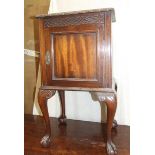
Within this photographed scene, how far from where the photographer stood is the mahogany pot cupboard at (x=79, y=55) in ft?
3.29

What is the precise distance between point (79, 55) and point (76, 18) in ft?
0.67

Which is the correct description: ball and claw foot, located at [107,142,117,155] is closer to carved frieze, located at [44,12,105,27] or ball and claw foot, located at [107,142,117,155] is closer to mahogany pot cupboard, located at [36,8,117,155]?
mahogany pot cupboard, located at [36,8,117,155]

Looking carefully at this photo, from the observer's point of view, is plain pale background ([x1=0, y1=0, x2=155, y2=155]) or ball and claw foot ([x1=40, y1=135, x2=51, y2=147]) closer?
plain pale background ([x1=0, y1=0, x2=155, y2=155])

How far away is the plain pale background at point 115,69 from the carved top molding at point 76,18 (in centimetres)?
46

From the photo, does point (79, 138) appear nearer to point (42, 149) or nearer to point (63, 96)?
point (42, 149)

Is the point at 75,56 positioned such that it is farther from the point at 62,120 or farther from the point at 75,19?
the point at 62,120

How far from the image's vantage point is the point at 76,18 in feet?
3.42

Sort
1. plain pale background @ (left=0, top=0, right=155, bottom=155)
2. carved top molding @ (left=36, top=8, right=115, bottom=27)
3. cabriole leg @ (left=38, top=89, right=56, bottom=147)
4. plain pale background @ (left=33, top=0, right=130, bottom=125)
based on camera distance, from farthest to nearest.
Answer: plain pale background @ (left=33, top=0, right=130, bottom=125)
cabriole leg @ (left=38, top=89, right=56, bottom=147)
carved top molding @ (left=36, top=8, right=115, bottom=27)
plain pale background @ (left=0, top=0, right=155, bottom=155)

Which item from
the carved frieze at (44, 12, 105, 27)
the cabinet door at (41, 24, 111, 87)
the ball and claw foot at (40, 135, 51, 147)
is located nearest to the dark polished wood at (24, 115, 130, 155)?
the ball and claw foot at (40, 135, 51, 147)

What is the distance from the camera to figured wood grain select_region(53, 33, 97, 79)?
103 cm

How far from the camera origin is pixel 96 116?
5.20ft
